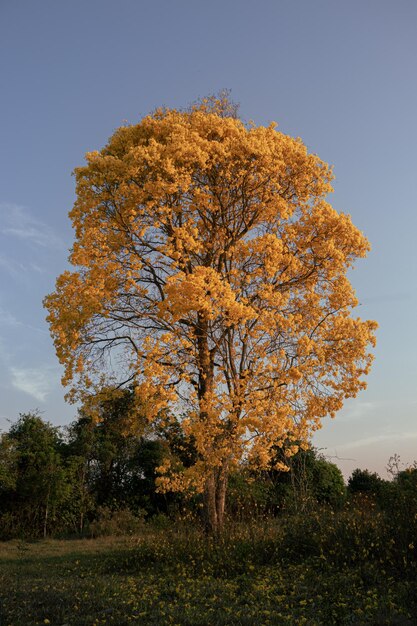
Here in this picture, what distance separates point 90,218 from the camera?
1319cm

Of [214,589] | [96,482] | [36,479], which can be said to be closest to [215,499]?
[214,589]

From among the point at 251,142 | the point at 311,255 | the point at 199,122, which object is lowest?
the point at 311,255

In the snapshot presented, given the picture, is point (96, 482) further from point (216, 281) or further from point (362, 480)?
point (216, 281)

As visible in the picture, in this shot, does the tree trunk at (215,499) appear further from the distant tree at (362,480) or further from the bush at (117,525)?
the distant tree at (362,480)

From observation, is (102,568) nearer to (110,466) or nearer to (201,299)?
(201,299)

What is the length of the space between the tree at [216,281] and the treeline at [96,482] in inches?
208

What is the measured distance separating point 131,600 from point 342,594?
2.90m

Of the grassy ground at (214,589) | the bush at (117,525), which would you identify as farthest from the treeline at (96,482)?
the grassy ground at (214,589)

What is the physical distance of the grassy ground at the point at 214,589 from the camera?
6.59m

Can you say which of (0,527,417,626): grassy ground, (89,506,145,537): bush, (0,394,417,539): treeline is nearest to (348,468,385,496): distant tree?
(0,394,417,539): treeline

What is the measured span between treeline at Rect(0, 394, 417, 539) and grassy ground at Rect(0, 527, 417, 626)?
664cm

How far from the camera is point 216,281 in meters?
11.2

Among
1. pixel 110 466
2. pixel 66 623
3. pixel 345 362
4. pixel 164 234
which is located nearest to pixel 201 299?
pixel 164 234

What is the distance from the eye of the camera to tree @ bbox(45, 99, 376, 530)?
37.9 feet
